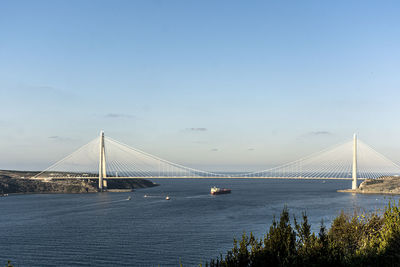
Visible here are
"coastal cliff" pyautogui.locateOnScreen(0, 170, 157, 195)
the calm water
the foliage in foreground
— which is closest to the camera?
the foliage in foreground

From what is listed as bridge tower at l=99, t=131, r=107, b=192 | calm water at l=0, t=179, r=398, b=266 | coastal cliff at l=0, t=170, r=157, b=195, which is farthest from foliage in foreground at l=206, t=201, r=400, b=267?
coastal cliff at l=0, t=170, r=157, b=195

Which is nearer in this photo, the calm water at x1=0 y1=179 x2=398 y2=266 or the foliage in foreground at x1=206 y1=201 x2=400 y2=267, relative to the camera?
the foliage in foreground at x1=206 y1=201 x2=400 y2=267

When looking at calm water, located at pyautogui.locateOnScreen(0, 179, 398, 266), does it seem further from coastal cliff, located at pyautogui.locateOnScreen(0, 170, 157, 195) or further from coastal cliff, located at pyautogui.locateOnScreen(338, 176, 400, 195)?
coastal cliff, located at pyautogui.locateOnScreen(338, 176, 400, 195)

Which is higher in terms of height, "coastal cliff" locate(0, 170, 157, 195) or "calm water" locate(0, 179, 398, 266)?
"coastal cliff" locate(0, 170, 157, 195)

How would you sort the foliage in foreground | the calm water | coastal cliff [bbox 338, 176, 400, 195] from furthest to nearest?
coastal cliff [bbox 338, 176, 400, 195] < the calm water < the foliage in foreground

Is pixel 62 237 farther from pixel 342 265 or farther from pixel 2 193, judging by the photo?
pixel 2 193

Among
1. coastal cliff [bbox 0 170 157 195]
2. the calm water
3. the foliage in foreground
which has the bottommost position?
the calm water

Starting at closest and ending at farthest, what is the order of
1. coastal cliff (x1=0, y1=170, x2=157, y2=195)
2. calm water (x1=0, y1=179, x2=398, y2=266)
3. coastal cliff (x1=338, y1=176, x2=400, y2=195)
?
1. calm water (x1=0, y1=179, x2=398, y2=266)
2. coastal cliff (x1=338, y1=176, x2=400, y2=195)
3. coastal cliff (x1=0, y1=170, x2=157, y2=195)

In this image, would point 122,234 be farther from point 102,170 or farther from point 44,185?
point 44,185

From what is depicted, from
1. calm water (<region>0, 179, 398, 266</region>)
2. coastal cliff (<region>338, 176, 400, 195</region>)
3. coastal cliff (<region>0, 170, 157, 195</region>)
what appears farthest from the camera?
coastal cliff (<region>0, 170, 157, 195</region>)
